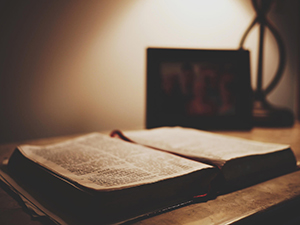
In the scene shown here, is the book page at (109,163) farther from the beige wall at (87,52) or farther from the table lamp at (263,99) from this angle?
the table lamp at (263,99)

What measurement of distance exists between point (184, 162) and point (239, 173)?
4.2 inches

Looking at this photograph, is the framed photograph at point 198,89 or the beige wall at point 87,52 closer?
the beige wall at point 87,52

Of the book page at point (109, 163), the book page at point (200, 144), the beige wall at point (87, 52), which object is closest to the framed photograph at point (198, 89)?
the beige wall at point (87, 52)

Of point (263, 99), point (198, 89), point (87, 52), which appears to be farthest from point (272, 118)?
point (87, 52)

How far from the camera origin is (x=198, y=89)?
3.85ft

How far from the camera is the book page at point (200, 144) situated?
0.52 meters

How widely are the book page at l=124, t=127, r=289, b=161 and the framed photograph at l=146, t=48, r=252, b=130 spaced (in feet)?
1.12

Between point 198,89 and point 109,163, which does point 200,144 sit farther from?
point 198,89

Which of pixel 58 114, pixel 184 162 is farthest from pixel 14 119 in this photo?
pixel 184 162

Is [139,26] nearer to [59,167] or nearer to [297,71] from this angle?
[59,167]

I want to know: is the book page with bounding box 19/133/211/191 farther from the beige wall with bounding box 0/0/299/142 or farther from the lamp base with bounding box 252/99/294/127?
the lamp base with bounding box 252/99/294/127

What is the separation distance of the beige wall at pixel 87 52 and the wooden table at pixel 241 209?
492mm

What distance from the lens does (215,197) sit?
1.41 ft

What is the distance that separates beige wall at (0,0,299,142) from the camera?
869 millimetres
